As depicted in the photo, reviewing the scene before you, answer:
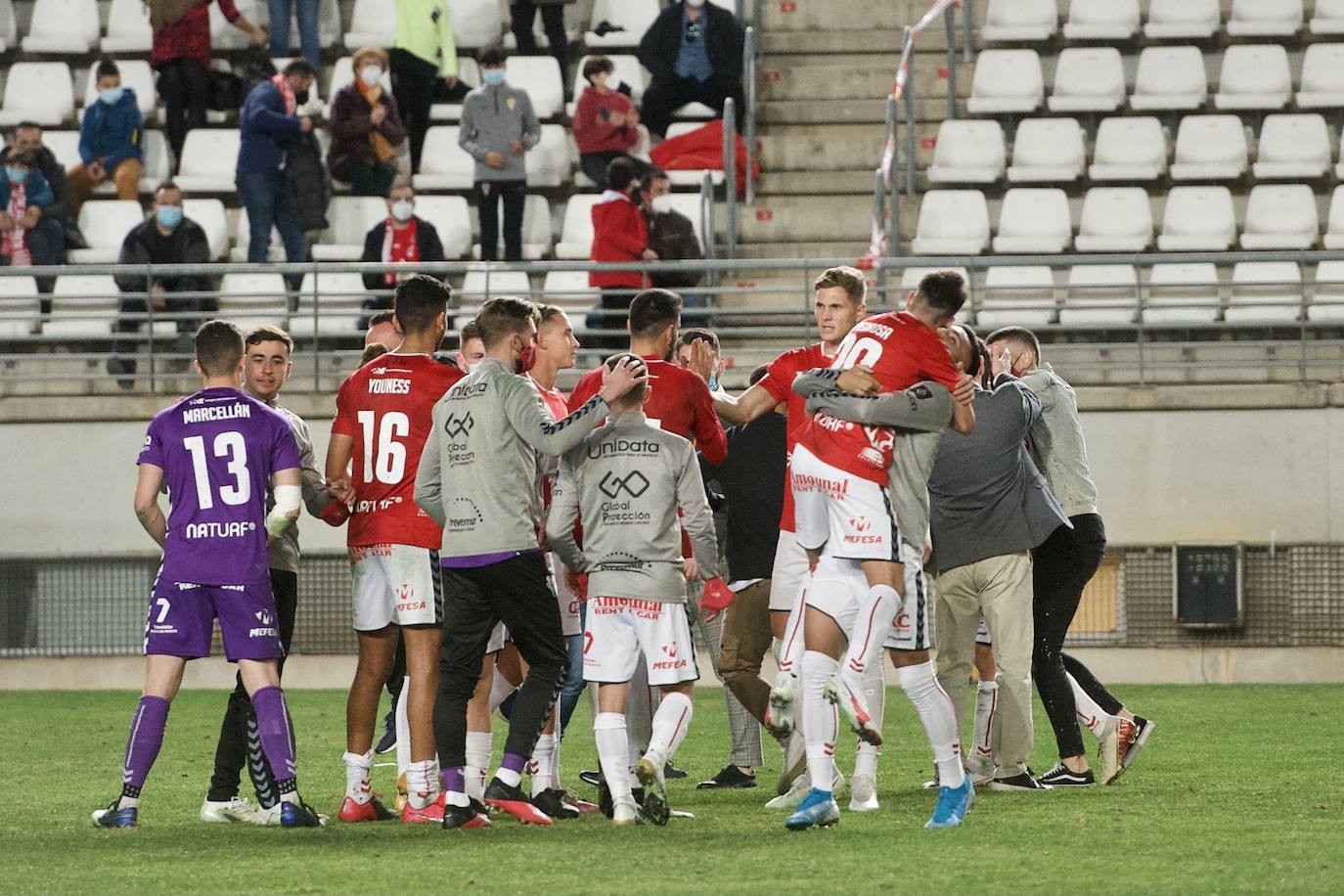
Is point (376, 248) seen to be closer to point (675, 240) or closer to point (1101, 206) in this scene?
point (675, 240)

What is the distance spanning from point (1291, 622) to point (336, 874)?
32.8ft

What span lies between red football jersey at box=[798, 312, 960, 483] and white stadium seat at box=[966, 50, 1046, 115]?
452 inches

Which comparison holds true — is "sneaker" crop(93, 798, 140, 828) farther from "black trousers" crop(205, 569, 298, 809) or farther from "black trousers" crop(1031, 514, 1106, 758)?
"black trousers" crop(1031, 514, 1106, 758)

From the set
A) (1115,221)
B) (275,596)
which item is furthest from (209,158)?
(275,596)

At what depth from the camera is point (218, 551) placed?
793 centimetres

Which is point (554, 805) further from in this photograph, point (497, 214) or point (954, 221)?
point (954, 221)

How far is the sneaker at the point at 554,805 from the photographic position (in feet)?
27.1

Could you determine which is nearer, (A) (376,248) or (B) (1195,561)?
(B) (1195,561)

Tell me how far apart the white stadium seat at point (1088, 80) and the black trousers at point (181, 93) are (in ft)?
25.6

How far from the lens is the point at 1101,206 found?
1759 centimetres

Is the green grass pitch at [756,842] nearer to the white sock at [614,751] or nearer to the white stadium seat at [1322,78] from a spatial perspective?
the white sock at [614,751]

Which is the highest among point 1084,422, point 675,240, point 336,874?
point 675,240

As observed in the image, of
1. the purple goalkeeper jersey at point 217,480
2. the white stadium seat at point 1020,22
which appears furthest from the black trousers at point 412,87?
the purple goalkeeper jersey at point 217,480

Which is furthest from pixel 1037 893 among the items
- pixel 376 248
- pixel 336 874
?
pixel 376 248
